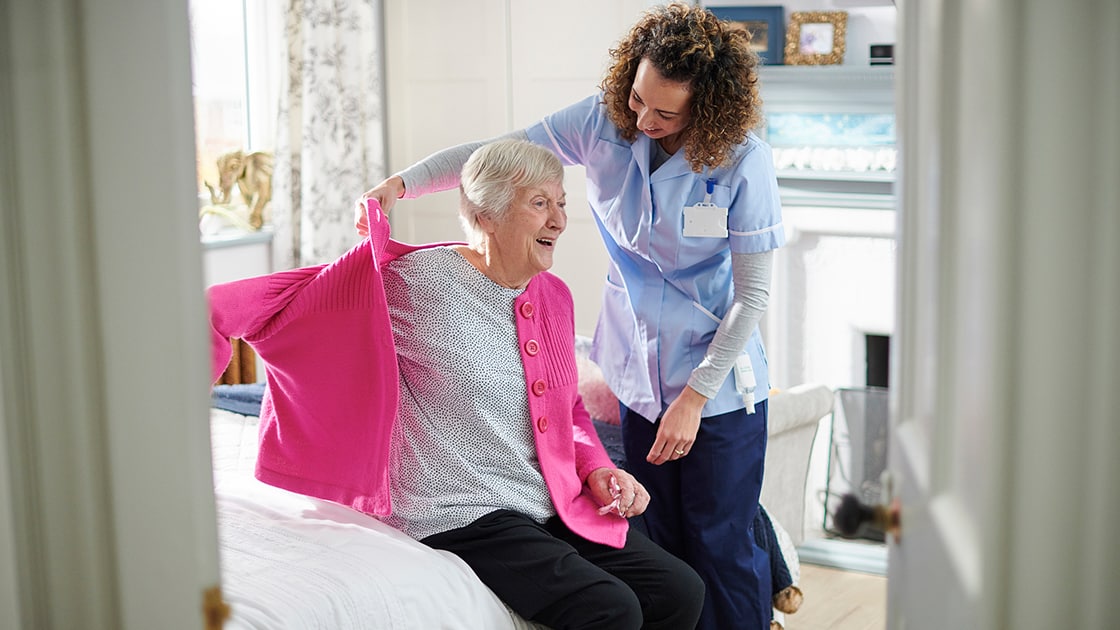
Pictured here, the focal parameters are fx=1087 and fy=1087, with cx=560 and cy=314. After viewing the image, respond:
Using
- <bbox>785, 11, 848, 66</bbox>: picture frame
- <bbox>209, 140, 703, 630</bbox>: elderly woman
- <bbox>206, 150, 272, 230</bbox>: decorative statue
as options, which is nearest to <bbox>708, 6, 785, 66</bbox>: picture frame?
<bbox>785, 11, 848, 66</bbox>: picture frame

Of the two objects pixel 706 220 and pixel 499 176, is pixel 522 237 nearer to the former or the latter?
pixel 499 176

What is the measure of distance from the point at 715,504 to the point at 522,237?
2.24ft

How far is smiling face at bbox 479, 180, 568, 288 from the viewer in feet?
6.77

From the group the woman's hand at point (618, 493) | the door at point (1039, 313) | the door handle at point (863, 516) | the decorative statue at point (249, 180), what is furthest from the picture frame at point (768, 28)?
the door at point (1039, 313)

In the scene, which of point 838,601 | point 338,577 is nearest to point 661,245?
point 338,577

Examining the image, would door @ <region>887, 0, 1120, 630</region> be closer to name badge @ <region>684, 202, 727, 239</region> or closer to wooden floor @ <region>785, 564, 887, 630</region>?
name badge @ <region>684, 202, 727, 239</region>

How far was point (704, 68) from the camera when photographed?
79.1 inches

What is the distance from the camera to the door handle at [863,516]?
1084 mm

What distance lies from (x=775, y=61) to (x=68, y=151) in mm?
3651

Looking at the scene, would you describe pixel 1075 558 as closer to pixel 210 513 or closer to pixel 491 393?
pixel 210 513

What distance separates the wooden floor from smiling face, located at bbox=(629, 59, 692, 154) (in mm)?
1540

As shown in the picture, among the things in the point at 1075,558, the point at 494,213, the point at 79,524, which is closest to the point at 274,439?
the point at 494,213

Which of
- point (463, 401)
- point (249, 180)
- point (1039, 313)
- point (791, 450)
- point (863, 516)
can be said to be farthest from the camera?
point (249, 180)

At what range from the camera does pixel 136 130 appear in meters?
0.84
